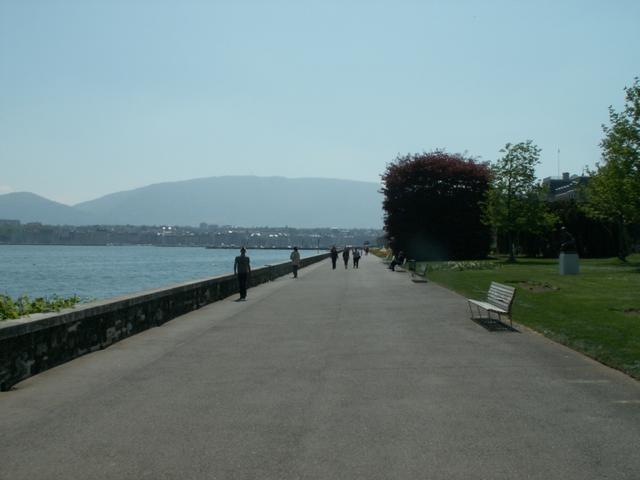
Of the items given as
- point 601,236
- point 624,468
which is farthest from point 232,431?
point 601,236

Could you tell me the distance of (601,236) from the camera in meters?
62.3

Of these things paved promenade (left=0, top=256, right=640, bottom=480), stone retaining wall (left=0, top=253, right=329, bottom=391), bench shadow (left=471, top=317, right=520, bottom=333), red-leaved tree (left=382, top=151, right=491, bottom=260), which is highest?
red-leaved tree (left=382, top=151, right=491, bottom=260)

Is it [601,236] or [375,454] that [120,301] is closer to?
[375,454]

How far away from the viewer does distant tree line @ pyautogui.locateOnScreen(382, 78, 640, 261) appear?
195 feet

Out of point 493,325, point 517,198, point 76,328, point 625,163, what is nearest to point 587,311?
point 493,325

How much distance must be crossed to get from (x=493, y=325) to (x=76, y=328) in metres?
8.48

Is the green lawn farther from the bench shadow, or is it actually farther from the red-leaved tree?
the red-leaved tree

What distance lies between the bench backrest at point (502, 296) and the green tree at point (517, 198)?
42.2 meters

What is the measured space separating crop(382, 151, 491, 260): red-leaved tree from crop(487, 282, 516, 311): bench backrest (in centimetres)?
4851

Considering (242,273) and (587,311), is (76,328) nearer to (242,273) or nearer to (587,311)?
(587,311)

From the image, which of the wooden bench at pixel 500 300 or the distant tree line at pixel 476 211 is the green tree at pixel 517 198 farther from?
the wooden bench at pixel 500 300

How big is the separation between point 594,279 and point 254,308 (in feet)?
52.7

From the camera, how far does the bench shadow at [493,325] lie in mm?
14852

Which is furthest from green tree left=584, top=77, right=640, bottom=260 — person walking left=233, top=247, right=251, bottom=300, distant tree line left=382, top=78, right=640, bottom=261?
person walking left=233, top=247, right=251, bottom=300
